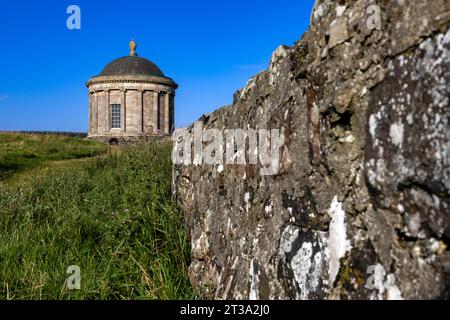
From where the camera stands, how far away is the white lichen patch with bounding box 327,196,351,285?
181cm

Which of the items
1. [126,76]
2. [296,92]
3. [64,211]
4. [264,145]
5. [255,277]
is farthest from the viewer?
[126,76]

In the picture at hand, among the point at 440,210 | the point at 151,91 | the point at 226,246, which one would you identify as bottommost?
the point at 226,246

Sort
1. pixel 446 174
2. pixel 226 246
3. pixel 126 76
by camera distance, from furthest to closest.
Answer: pixel 126 76 → pixel 226 246 → pixel 446 174

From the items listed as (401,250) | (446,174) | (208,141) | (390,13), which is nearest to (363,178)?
(401,250)

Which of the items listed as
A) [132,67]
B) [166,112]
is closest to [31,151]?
[166,112]

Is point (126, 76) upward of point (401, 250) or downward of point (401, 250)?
upward

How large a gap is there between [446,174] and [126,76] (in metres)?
37.8

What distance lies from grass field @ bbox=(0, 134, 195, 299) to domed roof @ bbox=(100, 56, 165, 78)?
3185 cm

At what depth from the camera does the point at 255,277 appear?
2.62 meters

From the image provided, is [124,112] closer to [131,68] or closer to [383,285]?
[131,68]

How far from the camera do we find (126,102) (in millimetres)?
37688

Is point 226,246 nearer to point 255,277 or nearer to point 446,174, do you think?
point 255,277

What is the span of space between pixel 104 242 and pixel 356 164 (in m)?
3.73

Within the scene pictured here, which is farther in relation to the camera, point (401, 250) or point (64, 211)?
point (64, 211)
